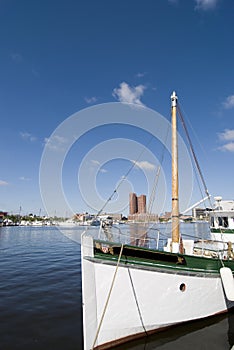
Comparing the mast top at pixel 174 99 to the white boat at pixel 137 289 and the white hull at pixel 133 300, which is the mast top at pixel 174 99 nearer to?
the white boat at pixel 137 289

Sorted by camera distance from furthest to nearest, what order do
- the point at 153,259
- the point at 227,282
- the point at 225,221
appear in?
the point at 225,221
the point at 227,282
the point at 153,259

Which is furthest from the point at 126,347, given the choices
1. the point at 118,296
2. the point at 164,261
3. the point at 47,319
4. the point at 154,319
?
the point at 47,319

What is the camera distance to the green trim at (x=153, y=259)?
274 inches

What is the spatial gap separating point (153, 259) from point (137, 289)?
1052 mm

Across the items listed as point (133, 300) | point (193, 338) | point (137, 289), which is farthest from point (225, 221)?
point (133, 300)

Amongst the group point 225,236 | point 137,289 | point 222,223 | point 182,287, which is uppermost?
point 222,223

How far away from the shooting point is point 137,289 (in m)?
7.17

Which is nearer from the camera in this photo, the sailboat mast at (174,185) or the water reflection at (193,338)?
the water reflection at (193,338)

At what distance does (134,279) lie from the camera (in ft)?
23.4

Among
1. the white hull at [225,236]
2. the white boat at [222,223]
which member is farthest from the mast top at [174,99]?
the white hull at [225,236]

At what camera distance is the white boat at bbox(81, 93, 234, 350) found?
6.70 meters

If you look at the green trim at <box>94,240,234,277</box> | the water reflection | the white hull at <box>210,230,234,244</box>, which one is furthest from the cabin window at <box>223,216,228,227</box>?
the water reflection

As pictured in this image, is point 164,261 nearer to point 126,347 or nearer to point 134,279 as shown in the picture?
point 134,279

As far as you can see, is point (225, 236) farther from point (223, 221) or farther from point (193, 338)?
point (193, 338)
